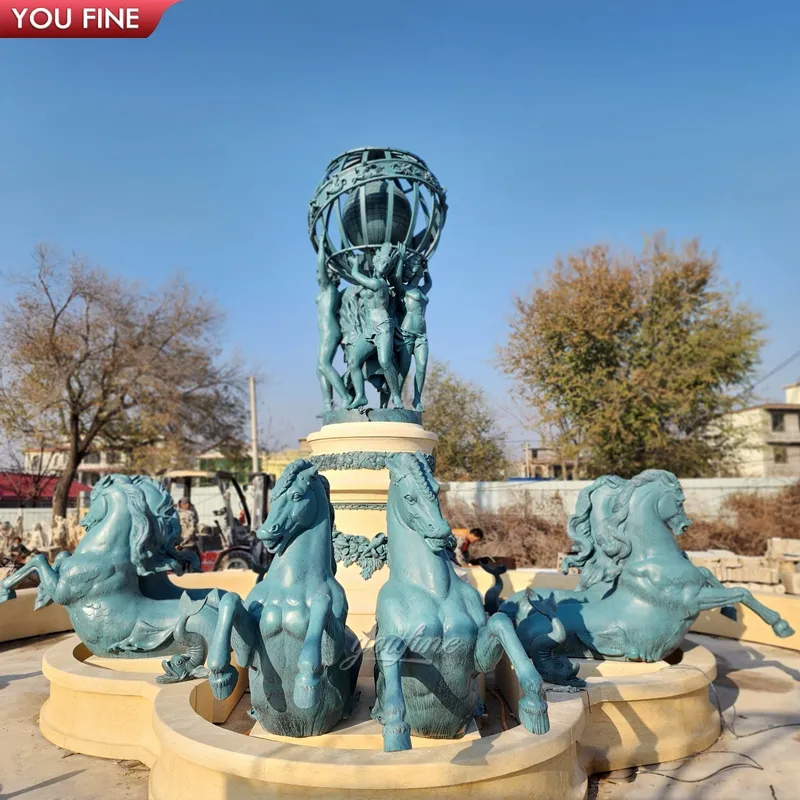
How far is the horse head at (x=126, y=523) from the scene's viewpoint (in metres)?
4.58

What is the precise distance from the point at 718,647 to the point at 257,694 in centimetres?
540

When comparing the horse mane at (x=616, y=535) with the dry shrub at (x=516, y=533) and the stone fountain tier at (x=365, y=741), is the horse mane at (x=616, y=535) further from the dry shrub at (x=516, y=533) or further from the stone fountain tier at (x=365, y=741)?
the dry shrub at (x=516, y=533)

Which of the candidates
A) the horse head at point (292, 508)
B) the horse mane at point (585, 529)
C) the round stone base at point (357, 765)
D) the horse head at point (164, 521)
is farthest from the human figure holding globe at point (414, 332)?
the round stone base at point (357, 765)

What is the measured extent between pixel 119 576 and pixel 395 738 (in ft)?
8.97

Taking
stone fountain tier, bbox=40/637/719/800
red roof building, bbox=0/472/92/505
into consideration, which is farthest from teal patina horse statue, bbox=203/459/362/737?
red roof building, bbox=0/472/92/505

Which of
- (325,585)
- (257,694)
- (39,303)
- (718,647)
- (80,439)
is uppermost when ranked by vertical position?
(39,303)

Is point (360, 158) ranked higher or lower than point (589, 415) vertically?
higher

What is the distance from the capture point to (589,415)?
22.8 metres

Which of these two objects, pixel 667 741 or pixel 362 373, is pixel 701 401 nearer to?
pixel 362 373

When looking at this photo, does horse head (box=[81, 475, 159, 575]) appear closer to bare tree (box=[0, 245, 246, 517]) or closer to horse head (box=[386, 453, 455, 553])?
horse head (box=[386, 453, 455, 553])

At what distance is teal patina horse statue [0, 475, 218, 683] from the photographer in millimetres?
4520

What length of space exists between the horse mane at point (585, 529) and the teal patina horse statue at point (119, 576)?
3.00 meters

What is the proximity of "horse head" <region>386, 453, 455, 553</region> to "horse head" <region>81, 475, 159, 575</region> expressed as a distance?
220 centimetres

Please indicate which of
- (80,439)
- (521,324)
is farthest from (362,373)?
(521,324)
